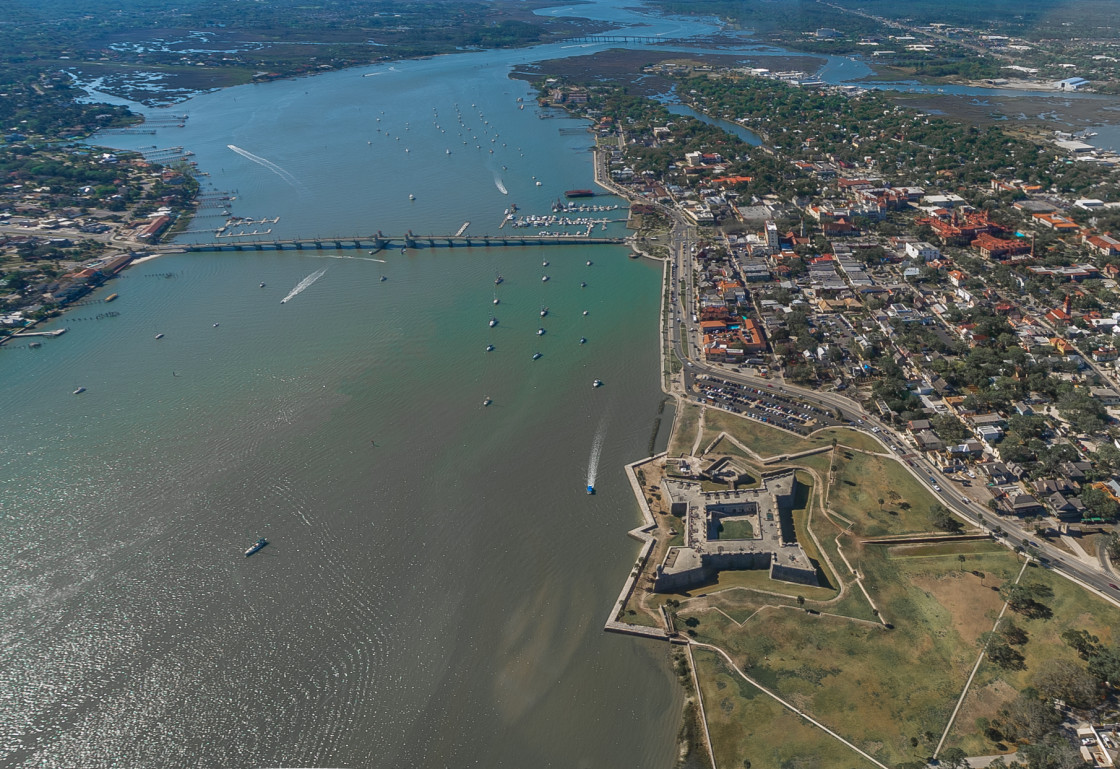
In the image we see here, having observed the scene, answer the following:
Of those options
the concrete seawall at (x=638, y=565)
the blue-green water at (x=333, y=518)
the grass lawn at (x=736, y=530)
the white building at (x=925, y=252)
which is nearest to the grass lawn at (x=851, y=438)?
the grass lawn at (x=736, y=530)

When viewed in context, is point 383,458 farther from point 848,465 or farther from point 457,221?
point 457,221

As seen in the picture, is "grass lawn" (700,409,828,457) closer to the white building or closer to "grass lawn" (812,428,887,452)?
"grass lawn" (812,428,887,452)

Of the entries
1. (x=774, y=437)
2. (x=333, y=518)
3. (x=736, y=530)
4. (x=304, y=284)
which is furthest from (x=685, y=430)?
(x=304, y=284)

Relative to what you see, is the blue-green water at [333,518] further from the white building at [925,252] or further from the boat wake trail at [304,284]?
the white building at [925,252]

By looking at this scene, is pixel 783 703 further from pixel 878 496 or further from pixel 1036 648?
pixel 878 496

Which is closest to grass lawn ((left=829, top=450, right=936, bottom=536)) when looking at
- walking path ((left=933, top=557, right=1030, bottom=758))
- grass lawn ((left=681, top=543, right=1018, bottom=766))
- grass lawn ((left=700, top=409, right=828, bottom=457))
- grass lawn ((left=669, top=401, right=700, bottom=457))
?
grass lawn ((left=681, top=543, right=1018, bottom=766))

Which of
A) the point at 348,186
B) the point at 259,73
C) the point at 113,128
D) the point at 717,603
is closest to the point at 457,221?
the point at 348,186
